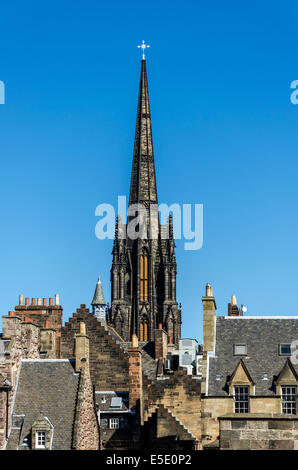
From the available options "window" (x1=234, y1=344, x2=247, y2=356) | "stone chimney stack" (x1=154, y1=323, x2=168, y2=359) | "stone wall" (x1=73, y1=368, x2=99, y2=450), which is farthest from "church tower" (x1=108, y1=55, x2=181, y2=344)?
"stone wall" (x1=73, y1=368, x2=99, y2=450)

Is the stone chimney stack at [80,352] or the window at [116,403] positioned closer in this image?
the stone chimney stack at [80,352]

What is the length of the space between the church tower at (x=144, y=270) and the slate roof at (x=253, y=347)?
75.8 metres

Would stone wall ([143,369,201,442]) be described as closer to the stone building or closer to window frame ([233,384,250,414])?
the stone building

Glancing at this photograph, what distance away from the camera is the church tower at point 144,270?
141875mm

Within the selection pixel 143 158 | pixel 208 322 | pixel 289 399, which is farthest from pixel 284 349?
pixel 143 158

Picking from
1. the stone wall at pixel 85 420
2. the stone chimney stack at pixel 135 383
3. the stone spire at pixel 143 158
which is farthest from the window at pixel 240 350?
the stone spire at pixel 143 158

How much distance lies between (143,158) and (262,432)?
127 metres

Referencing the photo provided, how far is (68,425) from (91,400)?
3366 mm

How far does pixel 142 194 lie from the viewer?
154750 millimetres

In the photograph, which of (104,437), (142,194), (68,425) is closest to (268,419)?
(68,425)

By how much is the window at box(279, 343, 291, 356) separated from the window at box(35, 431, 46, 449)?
45.7 ft

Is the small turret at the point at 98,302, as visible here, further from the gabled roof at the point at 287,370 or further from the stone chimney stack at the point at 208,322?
the gabled roof at the point at 287,370

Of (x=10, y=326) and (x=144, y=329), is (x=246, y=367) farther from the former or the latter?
(x=144, y=329)

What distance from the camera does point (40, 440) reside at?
55.2m
